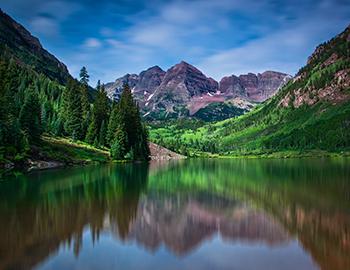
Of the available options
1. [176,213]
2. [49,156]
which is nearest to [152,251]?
[176,213]

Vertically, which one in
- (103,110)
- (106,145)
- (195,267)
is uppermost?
(103,110)

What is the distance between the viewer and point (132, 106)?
15200cm

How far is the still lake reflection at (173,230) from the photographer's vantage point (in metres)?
21.6

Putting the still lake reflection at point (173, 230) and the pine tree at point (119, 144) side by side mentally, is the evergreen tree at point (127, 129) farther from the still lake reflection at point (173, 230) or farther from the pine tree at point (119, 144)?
the still lake reflection at point (173, 230)

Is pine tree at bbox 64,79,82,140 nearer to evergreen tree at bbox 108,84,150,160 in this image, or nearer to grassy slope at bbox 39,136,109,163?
grassy slope at bbox 39,136,109,163

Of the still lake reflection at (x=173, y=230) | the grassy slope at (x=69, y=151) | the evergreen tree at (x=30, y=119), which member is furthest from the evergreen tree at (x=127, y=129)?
the still lake reflection at (x=173, y=230)

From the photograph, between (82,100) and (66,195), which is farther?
(82,100)

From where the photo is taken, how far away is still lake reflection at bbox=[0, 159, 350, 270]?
70.9 ft

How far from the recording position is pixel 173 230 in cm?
2978

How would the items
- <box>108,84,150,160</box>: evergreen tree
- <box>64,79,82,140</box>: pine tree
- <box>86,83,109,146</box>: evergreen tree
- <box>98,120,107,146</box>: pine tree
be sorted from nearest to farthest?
<box>108,84,150,160</box>: evergreen tree → <box>98,120,107,146</box>: pine tree → <box>86,83,109,146</box>: evergreen tree → <box>64,79,82,140</box>: pine tree

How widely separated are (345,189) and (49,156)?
7607cm

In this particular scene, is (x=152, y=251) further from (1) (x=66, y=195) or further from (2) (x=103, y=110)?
(2) (x=103, y=110)

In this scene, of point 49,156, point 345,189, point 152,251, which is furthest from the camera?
point 49,156

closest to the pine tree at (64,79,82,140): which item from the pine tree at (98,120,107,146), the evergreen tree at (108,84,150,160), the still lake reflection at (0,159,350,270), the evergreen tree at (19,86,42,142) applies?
the pine tree at (98,120,107,146)
